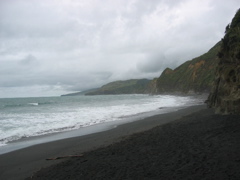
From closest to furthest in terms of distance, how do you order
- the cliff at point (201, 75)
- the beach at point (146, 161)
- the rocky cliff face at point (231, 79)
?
the beach at point (146, 161)
the rocky cliff face at point (231, 79)
the cliff at point (201, 75)

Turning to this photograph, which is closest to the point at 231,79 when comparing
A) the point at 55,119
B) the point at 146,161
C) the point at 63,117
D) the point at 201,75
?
the point at 146,161

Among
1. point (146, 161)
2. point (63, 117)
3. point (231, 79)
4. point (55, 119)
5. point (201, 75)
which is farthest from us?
point (201, 75)

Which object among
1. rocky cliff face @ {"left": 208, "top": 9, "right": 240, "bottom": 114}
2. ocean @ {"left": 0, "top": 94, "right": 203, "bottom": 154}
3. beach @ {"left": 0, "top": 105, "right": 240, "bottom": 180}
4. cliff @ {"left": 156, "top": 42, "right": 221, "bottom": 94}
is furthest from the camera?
cliff @ {"left": 156, "top": 42, "right": 221, "bottom": 94}

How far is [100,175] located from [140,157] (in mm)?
1626

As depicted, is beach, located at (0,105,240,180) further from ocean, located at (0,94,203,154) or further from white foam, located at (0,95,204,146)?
white foam, located at (0,95,204,146)

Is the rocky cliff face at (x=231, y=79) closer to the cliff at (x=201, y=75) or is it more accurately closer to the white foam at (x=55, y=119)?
the white foam at (x=55, y=119)

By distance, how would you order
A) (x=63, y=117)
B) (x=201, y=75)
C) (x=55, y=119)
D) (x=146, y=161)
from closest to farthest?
(x=146, y=161), (x=55, y=119), (x=63, y=117), (x=201, y=75)

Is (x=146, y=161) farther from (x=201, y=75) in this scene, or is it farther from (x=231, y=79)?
(x=201, y=75)

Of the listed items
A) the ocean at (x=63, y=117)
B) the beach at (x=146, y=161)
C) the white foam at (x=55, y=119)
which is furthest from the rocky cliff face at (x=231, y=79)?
the white foam at (x=55, y=119)

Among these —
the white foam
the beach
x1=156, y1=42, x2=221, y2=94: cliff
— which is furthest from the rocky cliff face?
x1=156, y1=42, x2=221, y2=94: cliff

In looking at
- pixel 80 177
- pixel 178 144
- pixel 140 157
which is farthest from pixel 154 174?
pixel 178 144

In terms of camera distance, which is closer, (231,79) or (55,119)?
→ (231,79)

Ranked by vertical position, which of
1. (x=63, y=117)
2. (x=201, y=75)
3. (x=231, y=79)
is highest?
(x=201, y=75)

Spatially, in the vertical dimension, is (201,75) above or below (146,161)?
above
